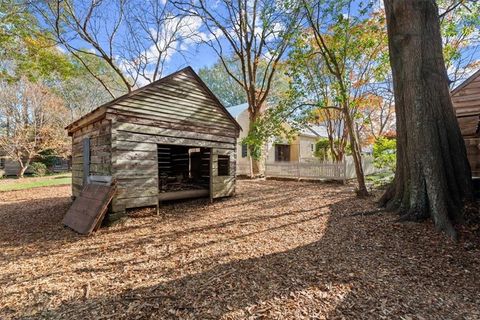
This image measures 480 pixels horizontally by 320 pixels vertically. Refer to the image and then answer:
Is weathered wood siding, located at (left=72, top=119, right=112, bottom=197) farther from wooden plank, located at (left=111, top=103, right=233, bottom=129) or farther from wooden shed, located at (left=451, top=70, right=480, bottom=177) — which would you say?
wooden shed, located at (left=451, top=70, right=480, bottom=177)

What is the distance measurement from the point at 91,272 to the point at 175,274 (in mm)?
1266

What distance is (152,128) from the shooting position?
22.5ft

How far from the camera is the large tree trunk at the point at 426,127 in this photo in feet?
15.2

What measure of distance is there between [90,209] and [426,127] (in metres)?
7.44

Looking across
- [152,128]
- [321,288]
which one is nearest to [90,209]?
[152,128]

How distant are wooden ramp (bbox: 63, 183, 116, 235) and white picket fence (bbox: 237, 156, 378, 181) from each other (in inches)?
441

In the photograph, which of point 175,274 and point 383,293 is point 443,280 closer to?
point 383,293

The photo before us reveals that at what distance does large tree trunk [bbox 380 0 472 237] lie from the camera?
15.2ft

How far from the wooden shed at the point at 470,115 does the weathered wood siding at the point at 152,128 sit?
23.1 ft

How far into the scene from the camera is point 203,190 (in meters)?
8.80

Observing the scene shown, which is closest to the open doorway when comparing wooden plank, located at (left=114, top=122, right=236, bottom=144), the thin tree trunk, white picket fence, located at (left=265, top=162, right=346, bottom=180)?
wooden plank, located at (left=114, top=122, right=236, bottom=144)

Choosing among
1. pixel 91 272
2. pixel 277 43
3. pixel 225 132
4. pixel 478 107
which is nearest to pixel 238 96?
pixel 277 43

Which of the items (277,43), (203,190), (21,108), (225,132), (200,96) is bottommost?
(203,190)

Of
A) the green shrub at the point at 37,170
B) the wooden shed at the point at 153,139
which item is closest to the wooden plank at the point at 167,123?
the wooden shed at the point at 153,139
